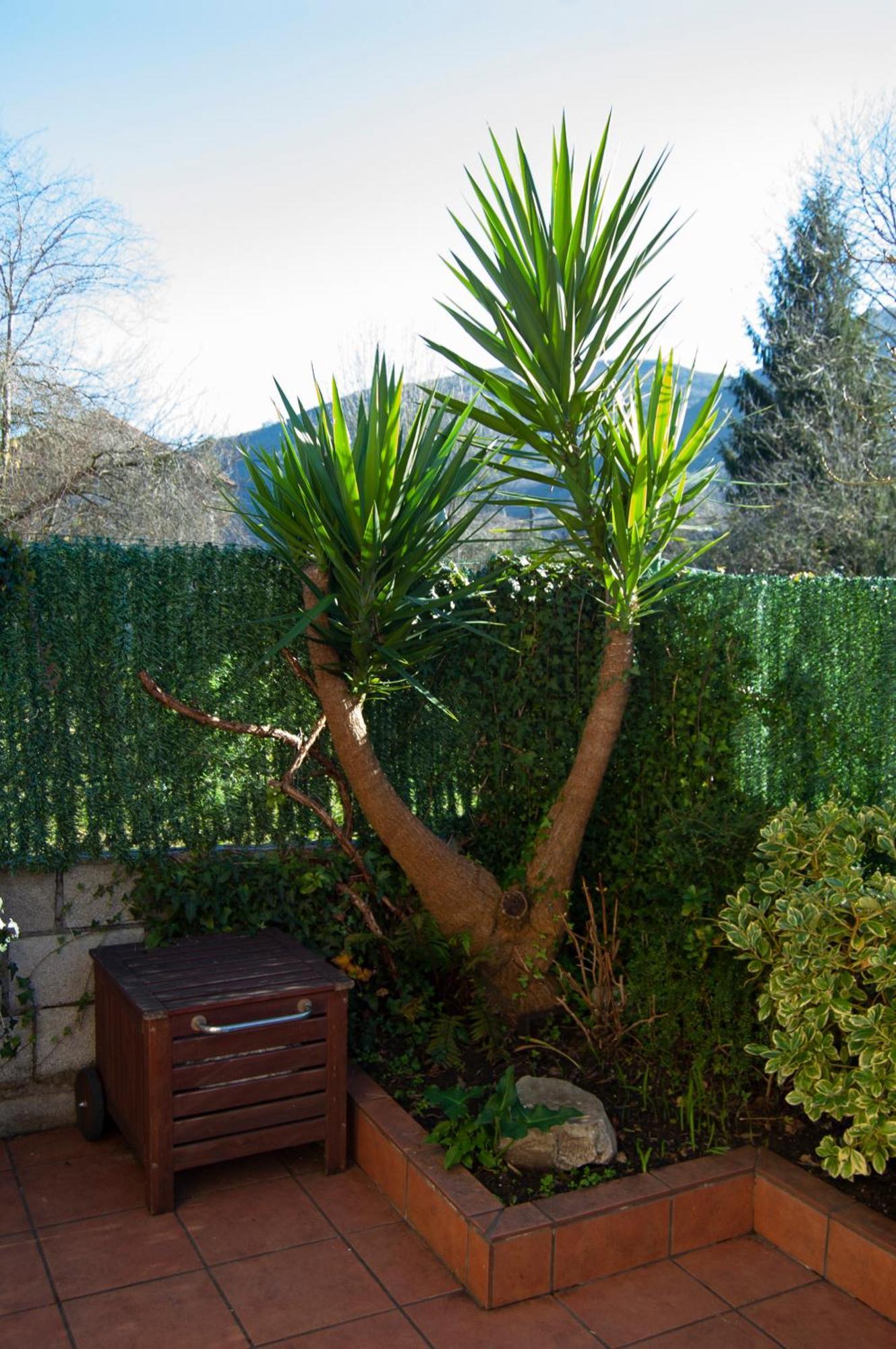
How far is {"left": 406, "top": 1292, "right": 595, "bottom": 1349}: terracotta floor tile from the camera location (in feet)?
8.14

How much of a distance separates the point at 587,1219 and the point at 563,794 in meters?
1.50

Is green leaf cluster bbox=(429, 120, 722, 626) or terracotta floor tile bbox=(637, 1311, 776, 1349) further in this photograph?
green leaf cluster bbox=(429, 120, 722, 626)

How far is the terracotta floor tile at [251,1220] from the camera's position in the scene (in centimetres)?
286

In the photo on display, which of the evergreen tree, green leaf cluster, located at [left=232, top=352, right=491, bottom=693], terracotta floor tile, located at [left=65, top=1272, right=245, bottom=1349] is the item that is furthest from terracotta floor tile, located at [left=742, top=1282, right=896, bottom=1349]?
the evergreen tree

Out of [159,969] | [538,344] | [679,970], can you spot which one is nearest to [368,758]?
[159,969]

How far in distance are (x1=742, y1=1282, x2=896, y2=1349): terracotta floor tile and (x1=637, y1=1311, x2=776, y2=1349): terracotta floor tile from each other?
0.04 meters

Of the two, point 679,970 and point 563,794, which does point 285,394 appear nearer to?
point 563,794

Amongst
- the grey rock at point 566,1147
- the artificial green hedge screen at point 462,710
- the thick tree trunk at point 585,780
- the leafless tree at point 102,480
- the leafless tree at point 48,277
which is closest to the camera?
the grey rock at point 566,1147

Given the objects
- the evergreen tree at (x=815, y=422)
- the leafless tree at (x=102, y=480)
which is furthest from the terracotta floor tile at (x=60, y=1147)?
the evergreen tree at (x=815, y=422)

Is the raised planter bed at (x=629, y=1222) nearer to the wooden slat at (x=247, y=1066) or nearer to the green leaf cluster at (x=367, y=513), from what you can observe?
the wooden slat at (x=247, y=1066)

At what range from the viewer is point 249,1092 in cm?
307

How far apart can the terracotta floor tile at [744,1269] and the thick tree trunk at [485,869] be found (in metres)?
1.14

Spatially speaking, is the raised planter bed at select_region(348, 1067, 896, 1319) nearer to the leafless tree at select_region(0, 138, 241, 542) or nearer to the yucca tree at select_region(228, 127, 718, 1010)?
the yucca tree at select_region(228, 127, 718, 1010)

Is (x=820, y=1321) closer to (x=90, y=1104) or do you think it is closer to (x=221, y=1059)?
(x=221, y=1059)
